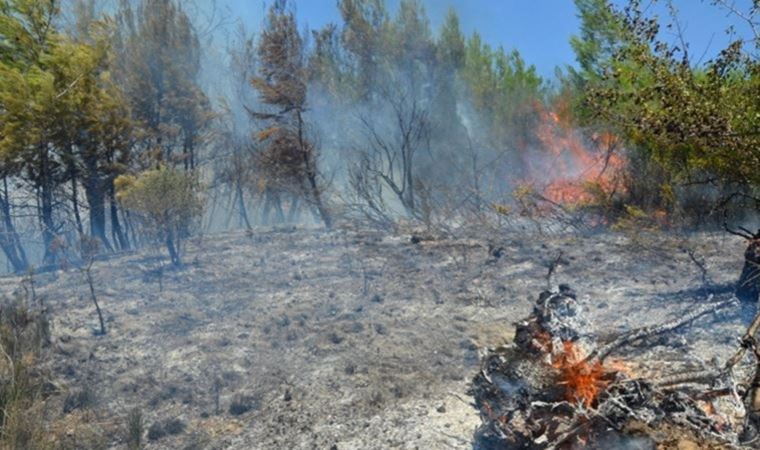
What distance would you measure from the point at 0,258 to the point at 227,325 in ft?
59.8

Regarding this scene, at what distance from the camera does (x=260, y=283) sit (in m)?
9.24

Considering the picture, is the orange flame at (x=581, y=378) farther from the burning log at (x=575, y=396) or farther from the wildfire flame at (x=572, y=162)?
the wildfire flame at (x=572, y=162)

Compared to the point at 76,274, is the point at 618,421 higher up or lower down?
lower down

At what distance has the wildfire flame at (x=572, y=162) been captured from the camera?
13.2 metres

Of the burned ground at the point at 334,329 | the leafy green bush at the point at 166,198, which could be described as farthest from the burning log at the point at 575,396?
the leafy green bush at the point at 166,198

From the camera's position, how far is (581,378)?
354cm

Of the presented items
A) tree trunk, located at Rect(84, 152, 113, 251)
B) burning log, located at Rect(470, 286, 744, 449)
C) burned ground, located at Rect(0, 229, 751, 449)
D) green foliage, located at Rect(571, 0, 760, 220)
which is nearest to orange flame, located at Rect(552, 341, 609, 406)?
burning log, located at Rect(470, 286, 744, 449)

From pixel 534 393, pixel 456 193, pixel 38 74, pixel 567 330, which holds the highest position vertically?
pixel 38 74

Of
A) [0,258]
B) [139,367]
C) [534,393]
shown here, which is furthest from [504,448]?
[0,258]

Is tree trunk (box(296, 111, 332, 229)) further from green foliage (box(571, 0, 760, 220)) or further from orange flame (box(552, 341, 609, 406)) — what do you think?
orange flame (box(552, 341, 609, 406))

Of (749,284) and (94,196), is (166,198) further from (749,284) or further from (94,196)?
(749,284)

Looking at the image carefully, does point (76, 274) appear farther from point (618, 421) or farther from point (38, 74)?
point (618, 421)

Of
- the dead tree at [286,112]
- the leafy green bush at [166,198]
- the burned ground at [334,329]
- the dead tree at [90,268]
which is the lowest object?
Result: the burned ground at [334,329]

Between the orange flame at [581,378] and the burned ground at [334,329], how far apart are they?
2.27ft
